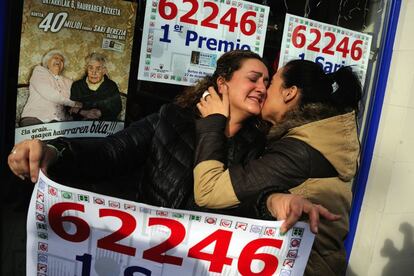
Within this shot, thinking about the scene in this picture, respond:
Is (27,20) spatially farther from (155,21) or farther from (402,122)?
(402,122)

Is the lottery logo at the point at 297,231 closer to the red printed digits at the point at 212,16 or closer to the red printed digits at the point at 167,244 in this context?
the red printed digits at the point at 167,244

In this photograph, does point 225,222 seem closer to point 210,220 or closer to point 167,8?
point 210,220

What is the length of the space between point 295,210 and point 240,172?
322 millimetres

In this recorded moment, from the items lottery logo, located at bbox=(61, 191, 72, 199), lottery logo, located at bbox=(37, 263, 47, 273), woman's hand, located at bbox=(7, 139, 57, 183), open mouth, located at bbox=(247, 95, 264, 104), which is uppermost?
open mouth, located at bbox=(247, 95, 264, 104)

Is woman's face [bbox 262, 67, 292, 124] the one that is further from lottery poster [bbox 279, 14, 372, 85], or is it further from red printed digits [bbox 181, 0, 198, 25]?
lottery poster [bbox 279, 14, 372, 85]

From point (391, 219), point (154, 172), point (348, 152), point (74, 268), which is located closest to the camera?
point (74, 268)

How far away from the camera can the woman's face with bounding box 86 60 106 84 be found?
2529mm

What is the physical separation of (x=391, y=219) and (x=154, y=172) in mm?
2717

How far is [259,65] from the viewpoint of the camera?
220 centimetres

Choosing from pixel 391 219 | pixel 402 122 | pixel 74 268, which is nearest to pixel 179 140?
pixel 74 268

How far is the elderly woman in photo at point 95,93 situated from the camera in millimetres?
2527

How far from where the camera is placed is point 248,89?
2115 mm

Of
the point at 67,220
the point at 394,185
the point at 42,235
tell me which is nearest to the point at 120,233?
the point at 67,220

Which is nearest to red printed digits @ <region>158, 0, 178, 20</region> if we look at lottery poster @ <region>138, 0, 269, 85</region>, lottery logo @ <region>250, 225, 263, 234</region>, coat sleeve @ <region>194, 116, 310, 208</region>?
lottery poster @ <region>138, 0, 269, 85</region>
